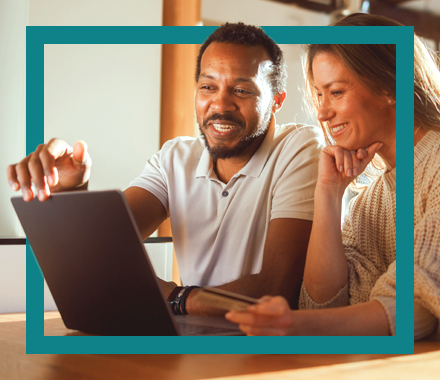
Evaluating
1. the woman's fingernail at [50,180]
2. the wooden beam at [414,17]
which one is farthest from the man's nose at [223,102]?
the wooden beam at [414,17]

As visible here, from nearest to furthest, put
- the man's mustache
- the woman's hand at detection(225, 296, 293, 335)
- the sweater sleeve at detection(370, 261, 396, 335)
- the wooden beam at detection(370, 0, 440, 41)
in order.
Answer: the woman's hand at detection(225, 296, 293, 335)
the sweater sleeve at detection(370, 261, 396, 335)
the man's mustache
the wooden beam at detection(370, 0, 440, 41)

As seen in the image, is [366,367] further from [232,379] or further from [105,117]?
[105,117]

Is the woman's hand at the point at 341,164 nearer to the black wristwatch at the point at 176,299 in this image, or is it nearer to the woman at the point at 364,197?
the woman at the point at 364,197

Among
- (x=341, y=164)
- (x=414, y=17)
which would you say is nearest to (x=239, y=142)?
(x=341, y=164)

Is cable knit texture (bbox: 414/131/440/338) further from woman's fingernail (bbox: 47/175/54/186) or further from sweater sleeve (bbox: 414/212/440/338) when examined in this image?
woman's fingernail (bbox: 47/175/54/186)

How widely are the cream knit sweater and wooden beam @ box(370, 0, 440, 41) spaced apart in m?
0.70

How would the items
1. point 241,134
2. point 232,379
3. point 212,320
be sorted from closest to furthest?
1. point 232,379
2. point 212,320
3. point 241,134

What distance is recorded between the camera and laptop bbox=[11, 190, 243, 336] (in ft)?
1.40

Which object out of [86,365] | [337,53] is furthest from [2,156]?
[337,53]

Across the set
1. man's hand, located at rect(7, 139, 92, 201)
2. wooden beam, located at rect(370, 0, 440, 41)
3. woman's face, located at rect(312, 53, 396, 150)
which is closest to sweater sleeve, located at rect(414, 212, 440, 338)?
woman's face, located at rect(312, 53, 396, 150)

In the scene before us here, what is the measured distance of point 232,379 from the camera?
1.23 ft

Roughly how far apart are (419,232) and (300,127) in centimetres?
19

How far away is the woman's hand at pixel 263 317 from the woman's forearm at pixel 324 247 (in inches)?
8.0

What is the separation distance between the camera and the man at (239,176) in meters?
0.57
